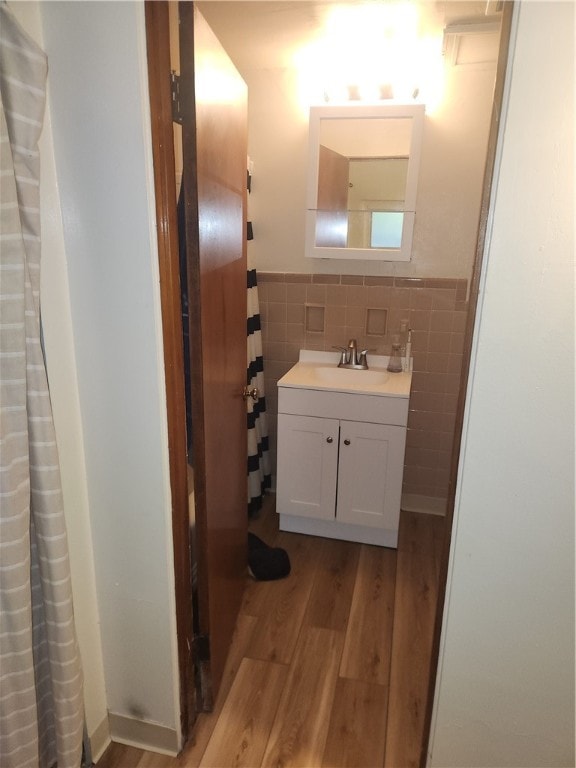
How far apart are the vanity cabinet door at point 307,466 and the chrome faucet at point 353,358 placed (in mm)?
428

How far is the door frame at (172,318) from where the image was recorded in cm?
104

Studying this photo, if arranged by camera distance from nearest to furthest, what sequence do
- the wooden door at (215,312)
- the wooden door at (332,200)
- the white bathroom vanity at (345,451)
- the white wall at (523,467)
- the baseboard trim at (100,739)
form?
the white wall at (523,467) < the wooden door at (215,312) < the baseboard trim at (100,739) < the white bathroom vanity at (345,451) < the wooden door at (332,200)

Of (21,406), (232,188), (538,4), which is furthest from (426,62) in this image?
(21,406)

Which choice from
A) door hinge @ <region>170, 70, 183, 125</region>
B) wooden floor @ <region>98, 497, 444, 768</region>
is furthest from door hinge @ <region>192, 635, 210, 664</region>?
door hinge @ <region>170, 70, 183, 125</region>

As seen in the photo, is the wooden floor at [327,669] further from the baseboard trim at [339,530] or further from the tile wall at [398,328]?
the tile wall at [398,328]

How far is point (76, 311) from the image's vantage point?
46.3 inches

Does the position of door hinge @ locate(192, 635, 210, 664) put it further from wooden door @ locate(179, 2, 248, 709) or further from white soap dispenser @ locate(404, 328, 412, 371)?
white soap dispenser @ locate(404, 328, 412, 371)

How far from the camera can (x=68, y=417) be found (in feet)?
3.98

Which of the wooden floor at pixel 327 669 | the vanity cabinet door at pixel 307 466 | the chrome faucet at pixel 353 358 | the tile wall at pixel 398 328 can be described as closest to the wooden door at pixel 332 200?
the tile wall at pixel 398 328

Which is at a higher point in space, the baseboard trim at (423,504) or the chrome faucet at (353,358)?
the chrome faucet at (353,358)

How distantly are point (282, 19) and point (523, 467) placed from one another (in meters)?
1.89

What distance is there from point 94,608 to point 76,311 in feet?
2.87

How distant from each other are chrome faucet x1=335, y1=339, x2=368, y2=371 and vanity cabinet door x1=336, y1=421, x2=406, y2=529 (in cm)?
43

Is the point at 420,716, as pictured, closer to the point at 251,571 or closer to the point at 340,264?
the point at 251,571
